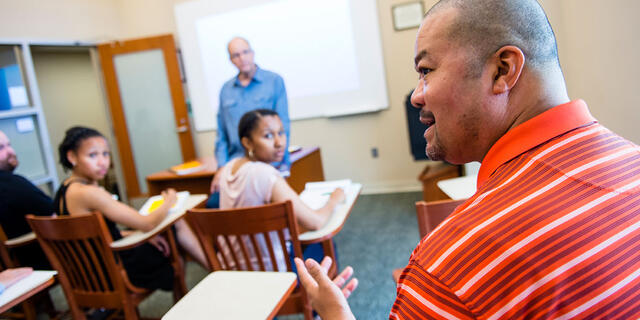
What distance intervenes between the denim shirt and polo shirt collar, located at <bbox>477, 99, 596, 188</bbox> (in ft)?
7.56

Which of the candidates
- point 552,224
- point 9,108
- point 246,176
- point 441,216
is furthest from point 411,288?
point 9,108

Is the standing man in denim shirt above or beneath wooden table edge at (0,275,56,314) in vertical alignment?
above

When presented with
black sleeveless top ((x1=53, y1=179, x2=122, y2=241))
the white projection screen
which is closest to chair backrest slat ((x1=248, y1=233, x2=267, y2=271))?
black sleeveless top ((x1=53, y1=179, x2=122, y2=241))

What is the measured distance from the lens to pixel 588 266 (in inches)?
18.8

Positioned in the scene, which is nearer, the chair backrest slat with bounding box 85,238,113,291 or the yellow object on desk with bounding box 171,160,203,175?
the chair backrest slat with bounding box 85,238,113,291

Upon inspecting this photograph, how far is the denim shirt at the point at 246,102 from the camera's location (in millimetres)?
2926

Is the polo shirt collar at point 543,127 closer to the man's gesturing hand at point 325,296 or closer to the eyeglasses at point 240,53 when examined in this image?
the man's gesturing hand at point 325,296

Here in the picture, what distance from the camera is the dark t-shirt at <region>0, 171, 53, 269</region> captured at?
217 centimetres

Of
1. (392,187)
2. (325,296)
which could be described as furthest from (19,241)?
(392,187)

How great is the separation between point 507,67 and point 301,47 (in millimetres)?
4222

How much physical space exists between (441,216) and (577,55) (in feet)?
4.04

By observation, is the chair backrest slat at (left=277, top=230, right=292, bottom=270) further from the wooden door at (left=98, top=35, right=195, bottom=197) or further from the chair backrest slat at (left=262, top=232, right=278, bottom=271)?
the wooden door at (left=98, top=35, right=195, bottom=197)

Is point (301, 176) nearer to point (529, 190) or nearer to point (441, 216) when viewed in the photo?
point (441, 216)

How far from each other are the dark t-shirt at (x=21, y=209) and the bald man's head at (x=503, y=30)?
2461mm
